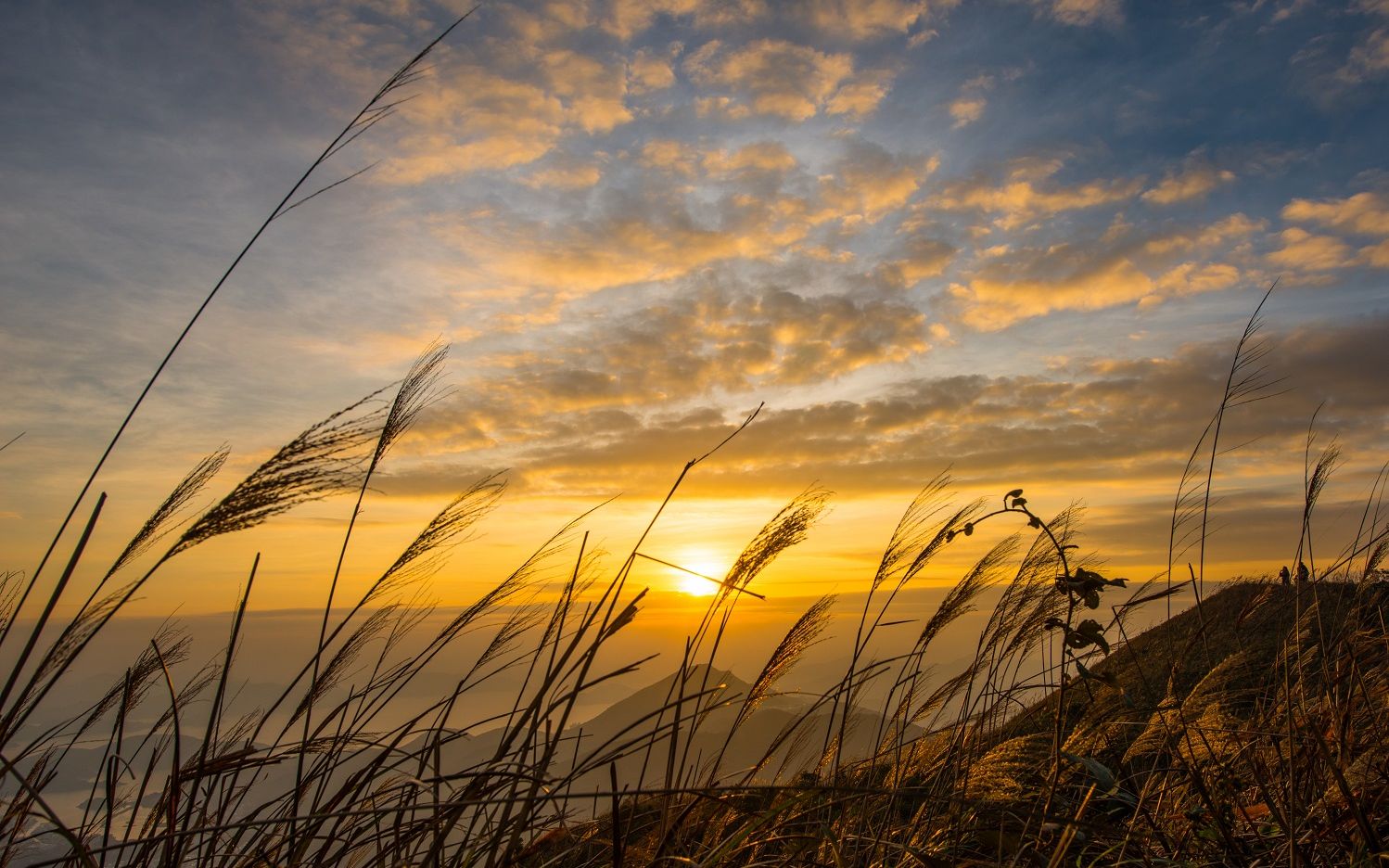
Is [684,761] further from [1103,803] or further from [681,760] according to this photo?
[1103,803]

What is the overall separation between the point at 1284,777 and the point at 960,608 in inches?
42.0

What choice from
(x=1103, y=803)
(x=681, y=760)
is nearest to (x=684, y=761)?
(x=681, y=760)

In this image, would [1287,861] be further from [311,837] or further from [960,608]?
[311,837]

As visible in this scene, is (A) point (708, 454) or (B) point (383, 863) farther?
(A) point (708, 454)

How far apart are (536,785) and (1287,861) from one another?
5.58 ft

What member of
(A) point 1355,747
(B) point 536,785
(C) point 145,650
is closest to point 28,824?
(C) point 145,650

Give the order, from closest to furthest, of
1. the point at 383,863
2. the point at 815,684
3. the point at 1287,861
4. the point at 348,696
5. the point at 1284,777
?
1. the point at 383,863
2. the point at 1287,861
3. the point at 348,696
4. the point at 1284,777
5. the point at 815,684

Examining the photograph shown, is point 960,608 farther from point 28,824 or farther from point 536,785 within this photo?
point 28,824

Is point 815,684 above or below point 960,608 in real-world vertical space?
below

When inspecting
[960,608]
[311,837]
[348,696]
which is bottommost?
[311,837]

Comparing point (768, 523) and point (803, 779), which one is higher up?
point (768, 523)

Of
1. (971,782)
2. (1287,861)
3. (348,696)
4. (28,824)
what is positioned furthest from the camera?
(971,782)

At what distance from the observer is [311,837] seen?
1.39 m

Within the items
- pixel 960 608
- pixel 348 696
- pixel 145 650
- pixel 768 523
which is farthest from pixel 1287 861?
pixel 145 650
